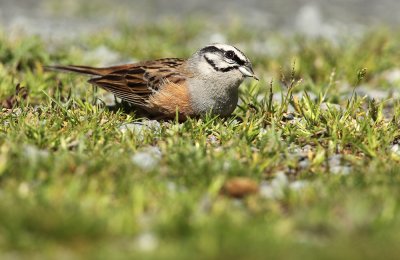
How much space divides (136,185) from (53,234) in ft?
2.64

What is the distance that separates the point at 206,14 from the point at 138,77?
7.71 metres

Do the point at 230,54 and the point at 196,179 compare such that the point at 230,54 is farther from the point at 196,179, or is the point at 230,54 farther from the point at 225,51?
the point at 196,179

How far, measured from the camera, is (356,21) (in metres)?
14.6

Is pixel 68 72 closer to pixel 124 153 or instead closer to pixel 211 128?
pixel 211 128

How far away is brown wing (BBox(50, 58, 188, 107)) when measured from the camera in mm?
6898

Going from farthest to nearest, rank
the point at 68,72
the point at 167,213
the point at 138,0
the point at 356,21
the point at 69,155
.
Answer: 1. the point at 138,0
2. the point at 356,21
3. the point at 68,72
4. the point at 69,155
5. the point at 167,213

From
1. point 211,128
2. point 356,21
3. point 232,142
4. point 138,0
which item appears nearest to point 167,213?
point 232,142

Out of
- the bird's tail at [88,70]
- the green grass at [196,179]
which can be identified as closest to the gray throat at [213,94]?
the green grass at [196,179]

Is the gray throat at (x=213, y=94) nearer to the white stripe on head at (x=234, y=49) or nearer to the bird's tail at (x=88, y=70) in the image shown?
the white stripe on head at (x=234, y=49)

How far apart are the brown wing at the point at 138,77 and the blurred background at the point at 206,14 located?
368cm

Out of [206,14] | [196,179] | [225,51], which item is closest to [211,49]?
[225,51]

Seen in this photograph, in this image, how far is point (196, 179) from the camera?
15.9 feet

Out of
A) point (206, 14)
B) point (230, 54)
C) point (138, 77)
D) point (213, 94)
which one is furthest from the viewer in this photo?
point (206, 14)

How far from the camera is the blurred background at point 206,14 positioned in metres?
12.1
